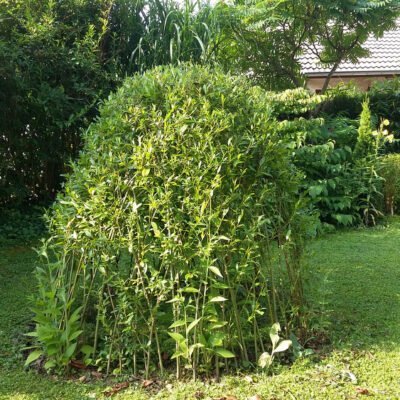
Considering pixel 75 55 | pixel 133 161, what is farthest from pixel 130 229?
pixel 75 55

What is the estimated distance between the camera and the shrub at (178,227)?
2471mm

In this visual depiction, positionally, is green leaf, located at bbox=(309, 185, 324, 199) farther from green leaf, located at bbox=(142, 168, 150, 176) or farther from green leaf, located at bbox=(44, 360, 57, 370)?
green leaf, located at bbox=(44, 360, 57, 370)

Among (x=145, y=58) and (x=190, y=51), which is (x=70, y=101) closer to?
(x=145, y=58)

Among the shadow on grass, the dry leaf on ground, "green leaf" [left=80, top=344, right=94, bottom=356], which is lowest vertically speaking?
the shadow on grass

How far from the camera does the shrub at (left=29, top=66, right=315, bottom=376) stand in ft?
8.11

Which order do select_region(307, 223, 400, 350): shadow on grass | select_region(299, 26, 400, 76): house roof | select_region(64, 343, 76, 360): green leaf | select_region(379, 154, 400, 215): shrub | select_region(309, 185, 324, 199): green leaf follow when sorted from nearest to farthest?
select_region(64, 343, 76, 360): green leaf
select_region(307, 223, 400, 350): shadow on grass
select_region(309, 185, 324, 199): green leaf
select_region(379, 154, 400, 215): shrub
select_region(299, 26, 400, 76): house roof

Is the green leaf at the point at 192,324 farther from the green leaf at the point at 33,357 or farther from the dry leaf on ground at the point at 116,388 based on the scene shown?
the green leaf at the point at 33,357

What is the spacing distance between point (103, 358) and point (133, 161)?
1.27m

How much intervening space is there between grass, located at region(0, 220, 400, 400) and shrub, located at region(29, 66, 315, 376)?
6.1 inches

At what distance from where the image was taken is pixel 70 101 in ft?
20.4

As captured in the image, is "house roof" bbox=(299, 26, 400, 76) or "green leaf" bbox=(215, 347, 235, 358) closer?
"green leaf" bbox=(215, 347, 235, 358)

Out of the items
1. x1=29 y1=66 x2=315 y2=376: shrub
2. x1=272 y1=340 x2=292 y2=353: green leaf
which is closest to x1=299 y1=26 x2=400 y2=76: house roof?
x1=29 y1=66 x2=315 y2=376: shrub

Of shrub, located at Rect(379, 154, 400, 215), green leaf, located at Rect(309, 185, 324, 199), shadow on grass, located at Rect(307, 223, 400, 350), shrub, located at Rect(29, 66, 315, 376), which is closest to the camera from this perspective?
shrub, located at Rect(29, 66, 315, 376)

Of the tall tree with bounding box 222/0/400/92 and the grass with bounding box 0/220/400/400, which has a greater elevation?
the tall tree with bounding box 222/0/400/92
